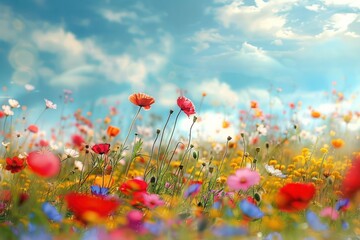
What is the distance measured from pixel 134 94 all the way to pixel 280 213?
1012 millimetres

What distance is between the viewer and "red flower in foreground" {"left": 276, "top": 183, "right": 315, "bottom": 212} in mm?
1524

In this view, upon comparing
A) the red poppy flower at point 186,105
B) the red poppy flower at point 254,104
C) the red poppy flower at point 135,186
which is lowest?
the red poppy flower at point 254,104

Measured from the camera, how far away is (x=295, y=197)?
156 cm

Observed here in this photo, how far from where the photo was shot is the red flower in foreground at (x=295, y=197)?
1.52 m

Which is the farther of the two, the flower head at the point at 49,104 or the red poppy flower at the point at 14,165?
the flower head at the point at 49,104

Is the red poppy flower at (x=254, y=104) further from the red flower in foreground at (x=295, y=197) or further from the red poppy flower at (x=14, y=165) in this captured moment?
the red flower in foreground at (x=295, y=197)

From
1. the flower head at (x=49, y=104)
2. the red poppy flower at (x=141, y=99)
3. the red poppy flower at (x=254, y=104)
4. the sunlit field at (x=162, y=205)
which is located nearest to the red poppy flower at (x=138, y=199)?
the sunlit field at (x=162, y=205)

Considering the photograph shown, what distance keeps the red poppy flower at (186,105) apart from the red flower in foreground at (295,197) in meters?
1.08

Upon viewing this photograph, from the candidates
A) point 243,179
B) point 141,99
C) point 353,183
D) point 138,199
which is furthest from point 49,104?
point 353,183

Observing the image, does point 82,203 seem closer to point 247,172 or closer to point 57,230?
point 57,230

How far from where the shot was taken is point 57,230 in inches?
69.6

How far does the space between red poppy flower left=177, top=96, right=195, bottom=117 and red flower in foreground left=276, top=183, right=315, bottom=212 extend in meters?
1.08

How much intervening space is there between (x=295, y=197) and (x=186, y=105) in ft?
3.74

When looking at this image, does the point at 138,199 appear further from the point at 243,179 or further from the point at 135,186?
the point at 243,179
